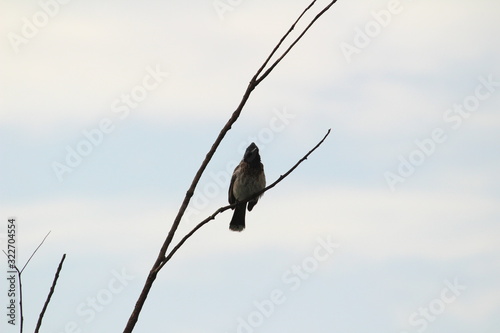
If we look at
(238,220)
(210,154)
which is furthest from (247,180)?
(210,154)

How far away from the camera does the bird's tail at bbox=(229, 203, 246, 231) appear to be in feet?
38.1

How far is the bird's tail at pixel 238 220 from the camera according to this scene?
11.6 m

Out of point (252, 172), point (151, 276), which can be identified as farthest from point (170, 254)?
point (252, 172)

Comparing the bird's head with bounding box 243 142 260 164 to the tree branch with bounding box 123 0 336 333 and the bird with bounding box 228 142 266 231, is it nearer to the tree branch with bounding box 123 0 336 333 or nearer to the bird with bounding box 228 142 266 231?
the bird with bounding box 228 142 266 231

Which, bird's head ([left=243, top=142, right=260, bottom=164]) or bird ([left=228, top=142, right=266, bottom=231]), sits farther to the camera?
bird ([left=228, top=142, right=266, bottom=231])

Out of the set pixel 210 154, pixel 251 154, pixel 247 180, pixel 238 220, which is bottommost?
pixel 210 154

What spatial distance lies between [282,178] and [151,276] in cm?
113

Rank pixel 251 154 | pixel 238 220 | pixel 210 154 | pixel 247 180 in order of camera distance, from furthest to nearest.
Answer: pixel 238 220
pixel 247 180
pixel 251 154
pixel 210 154

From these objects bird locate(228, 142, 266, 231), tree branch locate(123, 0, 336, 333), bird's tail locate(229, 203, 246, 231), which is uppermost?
bird locate(228, 142, 266, 231)

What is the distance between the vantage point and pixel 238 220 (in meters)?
11.6

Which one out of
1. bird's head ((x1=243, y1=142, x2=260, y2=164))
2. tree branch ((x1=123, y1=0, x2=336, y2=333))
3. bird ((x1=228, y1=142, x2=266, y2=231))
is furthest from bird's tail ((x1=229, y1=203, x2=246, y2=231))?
tree branch ((x1=123, y1=0, x2=336, y2=333))

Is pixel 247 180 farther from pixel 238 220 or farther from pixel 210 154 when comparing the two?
pixel 210 154

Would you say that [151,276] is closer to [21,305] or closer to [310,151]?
[21,305]

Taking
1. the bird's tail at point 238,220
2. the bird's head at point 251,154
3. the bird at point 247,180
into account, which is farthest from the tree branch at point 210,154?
the bird's tail at point 238,220
